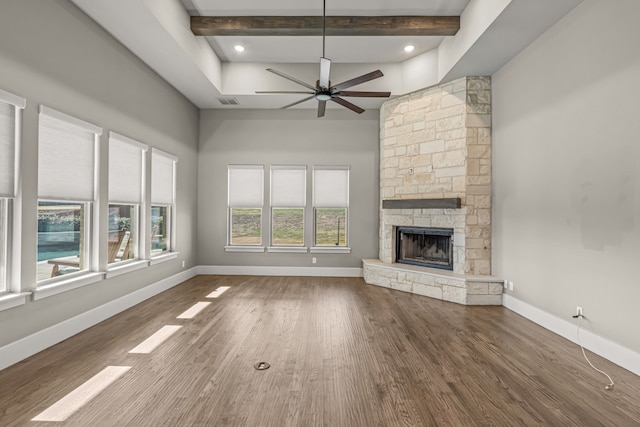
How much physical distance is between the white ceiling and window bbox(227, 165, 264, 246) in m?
1.37

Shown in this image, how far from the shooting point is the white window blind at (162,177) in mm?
4875

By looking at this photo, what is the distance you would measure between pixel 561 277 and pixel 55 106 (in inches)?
221

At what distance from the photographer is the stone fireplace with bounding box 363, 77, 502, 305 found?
186 inches

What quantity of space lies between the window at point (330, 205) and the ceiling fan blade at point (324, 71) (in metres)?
2.55

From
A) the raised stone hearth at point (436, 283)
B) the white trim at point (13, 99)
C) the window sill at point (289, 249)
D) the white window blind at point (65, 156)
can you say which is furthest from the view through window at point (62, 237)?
the raised stone hearth at point (436, 283)

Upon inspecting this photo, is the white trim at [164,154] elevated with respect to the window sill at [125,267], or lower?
elevated

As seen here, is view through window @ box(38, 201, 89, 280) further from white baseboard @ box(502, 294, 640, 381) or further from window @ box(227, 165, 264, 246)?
white baseboard @ box(502, 294, 640, 381)

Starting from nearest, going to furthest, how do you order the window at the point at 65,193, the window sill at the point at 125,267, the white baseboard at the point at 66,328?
the white baseboard at the point at 66,328 → the window at the point at 65,193 → the window sill at the point at 125,267

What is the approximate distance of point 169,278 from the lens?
5227mm

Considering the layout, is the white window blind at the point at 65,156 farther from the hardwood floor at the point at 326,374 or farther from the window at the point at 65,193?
the hardwood floor at the point at 326,374

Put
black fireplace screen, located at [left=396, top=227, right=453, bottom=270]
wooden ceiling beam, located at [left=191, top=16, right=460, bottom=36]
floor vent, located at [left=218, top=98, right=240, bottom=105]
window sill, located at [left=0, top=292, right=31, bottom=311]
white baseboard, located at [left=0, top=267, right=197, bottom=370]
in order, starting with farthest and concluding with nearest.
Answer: floor vent, located at [left=218, top=98, right=240, bottom=105], black fireplace screen, located at [left=396, top=227, right=453, bottom=270], wooden ceiling beam, located at [left=191, top=16, right=460, bottom=36], white baseboard, located at [left=0, top=267, right=197, bottom=370], window sill, located at [left=0, top=292, right=31, bottom=311]

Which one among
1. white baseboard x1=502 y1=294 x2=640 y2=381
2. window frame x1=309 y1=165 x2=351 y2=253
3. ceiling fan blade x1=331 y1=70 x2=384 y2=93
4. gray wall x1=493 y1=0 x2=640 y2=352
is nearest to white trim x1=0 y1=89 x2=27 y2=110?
ceiling fan blade x1=331 y1=70 x2=384 y2=93

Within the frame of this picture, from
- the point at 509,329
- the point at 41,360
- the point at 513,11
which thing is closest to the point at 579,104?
the point at 513,11

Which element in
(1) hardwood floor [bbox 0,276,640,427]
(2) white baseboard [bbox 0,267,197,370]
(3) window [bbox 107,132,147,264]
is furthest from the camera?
(3) window [bbox 107,132,147,264]
